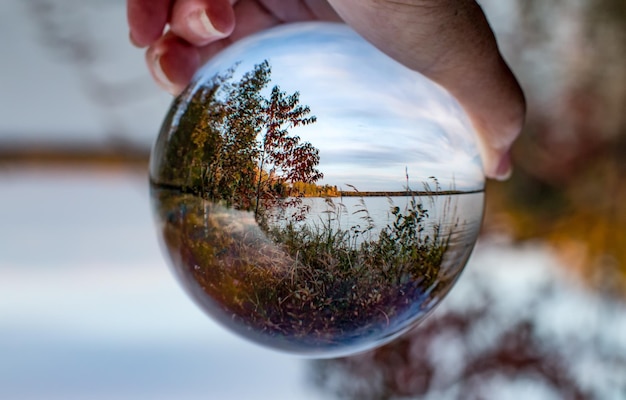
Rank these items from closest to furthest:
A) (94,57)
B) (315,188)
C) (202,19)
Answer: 1. (315,188)
2. (202,19)
3. (94,57)

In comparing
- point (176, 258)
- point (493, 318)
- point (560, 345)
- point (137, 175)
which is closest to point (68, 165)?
point (137, 175)

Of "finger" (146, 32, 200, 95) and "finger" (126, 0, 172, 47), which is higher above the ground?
"finger" (126, 0, 172, 47)

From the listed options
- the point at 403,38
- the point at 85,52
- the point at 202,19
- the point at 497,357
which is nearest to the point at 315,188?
the point at 403,38

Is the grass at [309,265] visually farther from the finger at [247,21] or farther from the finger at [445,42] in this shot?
the finger at [247,21]

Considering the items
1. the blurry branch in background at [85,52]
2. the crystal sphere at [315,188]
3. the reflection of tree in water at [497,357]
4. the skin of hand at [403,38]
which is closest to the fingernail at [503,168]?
the skin of hand at [403,38]

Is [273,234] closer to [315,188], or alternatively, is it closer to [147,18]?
[315,188]

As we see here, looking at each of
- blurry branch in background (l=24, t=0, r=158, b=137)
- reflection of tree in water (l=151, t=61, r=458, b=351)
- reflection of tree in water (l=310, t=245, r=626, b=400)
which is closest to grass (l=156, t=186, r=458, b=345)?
reflection of tree in water (l=151, t=61, r=458, b=351)

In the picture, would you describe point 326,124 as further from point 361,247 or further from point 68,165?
point 68,165

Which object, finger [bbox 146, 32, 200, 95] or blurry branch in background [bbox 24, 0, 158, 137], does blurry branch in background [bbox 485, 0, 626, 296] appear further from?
finger [bbox 146, 32, 200, 95]
